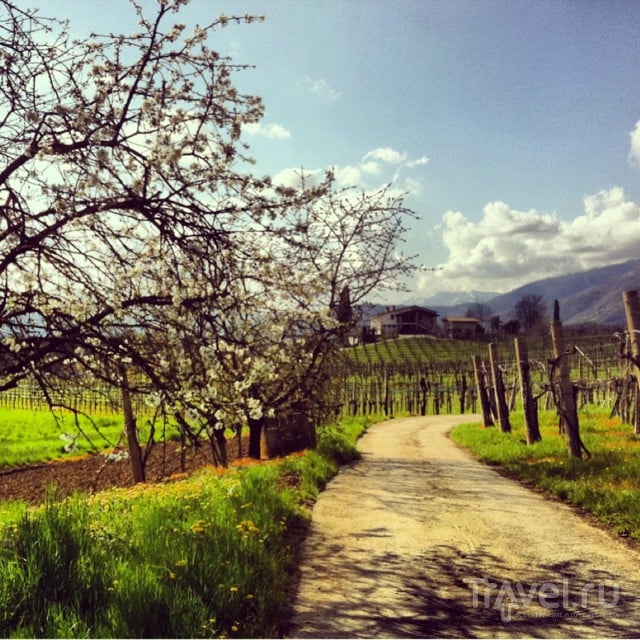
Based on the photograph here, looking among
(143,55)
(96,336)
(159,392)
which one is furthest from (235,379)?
(143,55)

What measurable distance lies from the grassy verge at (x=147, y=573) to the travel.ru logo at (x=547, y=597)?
1996mm

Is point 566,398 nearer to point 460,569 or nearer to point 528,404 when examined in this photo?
point 528,404

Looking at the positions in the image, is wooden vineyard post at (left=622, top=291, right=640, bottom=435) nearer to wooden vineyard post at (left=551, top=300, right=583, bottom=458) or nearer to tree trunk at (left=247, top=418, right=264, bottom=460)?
wooden vineyard post at (left=551, top=300, right=583, bottom=458)

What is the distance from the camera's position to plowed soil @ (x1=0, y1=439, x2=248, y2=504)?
652 inches

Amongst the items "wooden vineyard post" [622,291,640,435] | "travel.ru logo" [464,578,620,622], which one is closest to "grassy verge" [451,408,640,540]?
"wooden vineyard post" [622,291,640,435]

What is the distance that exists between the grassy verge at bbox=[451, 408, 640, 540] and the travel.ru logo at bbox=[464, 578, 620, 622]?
2.21 meters

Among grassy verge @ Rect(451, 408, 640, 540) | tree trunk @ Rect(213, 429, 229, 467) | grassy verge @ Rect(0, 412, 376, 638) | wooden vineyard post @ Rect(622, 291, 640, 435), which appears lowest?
grassy verge @ Rect(451, 408, 640, 540)

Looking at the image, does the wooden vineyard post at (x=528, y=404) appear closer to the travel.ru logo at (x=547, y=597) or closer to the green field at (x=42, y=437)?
the travel.ru logo at (x=547, y=597)

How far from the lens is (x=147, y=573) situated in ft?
15.3

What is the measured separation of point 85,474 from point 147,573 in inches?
642

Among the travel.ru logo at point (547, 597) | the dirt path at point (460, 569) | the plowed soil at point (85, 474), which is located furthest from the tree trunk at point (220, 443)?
the plowed soil at point (85, 474)

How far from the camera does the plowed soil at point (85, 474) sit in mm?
16562

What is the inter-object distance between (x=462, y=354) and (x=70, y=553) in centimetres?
8150

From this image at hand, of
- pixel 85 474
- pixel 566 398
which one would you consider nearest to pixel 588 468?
pixel 566 398
